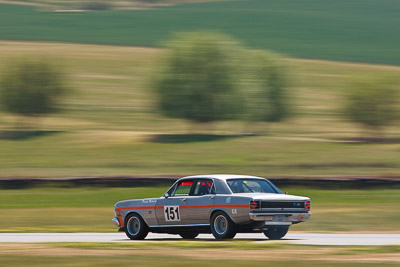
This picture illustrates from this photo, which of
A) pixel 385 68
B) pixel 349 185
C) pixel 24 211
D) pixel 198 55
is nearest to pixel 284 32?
pixel 385 68

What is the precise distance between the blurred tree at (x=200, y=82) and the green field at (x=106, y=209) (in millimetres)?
25793

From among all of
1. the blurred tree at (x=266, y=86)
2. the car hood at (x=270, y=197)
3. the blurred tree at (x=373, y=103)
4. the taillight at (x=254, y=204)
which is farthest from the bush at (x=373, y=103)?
the taillight at (x=254, y=204)

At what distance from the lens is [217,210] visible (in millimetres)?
14875

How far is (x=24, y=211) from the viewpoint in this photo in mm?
24422

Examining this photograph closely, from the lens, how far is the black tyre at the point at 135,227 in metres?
16.1

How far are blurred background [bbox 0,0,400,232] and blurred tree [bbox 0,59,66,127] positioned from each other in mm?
84

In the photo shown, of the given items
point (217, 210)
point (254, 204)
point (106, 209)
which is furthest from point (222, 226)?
point (106, 209)

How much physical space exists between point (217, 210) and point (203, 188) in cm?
71

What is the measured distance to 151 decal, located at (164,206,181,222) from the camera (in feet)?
51.0

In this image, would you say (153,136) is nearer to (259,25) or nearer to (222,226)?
(222,226)

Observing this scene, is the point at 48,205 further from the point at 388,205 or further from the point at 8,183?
the point at 388,205

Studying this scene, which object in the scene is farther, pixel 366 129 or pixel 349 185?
pixel 366 129

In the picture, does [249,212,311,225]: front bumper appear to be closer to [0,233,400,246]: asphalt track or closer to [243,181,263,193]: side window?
[0,233,400,246]: asphalt track

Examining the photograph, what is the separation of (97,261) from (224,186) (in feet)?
13.4
